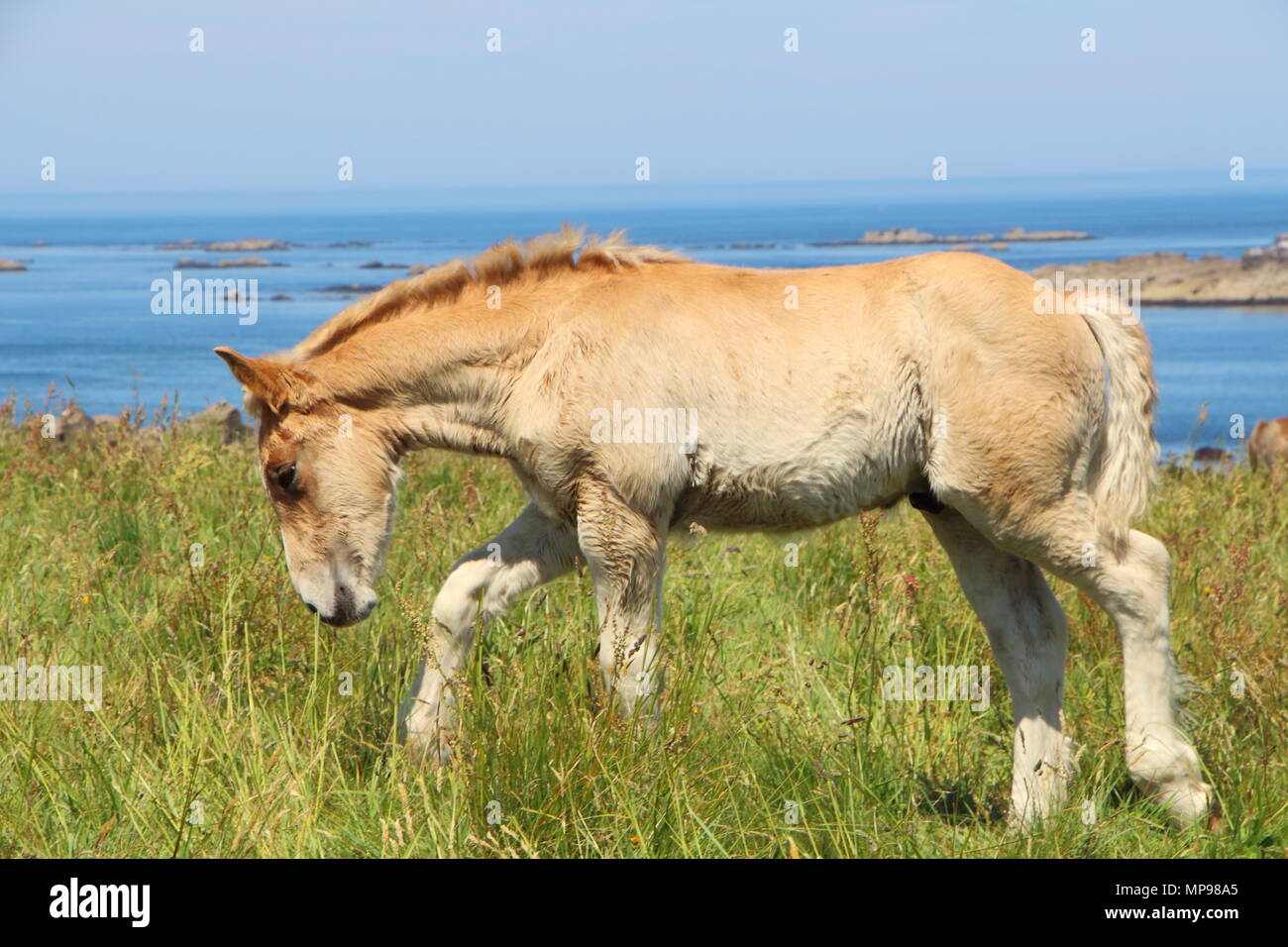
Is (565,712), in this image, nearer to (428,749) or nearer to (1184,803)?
(428,749)

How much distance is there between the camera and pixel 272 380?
4.46 meters

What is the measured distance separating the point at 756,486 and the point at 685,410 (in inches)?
14.3

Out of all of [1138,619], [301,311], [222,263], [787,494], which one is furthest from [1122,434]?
[222,263]

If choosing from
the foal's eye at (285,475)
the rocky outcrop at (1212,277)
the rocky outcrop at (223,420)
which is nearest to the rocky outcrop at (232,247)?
the rocky outcrop at (1212,277)

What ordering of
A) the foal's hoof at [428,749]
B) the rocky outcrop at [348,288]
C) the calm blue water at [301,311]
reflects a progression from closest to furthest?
the foal's hoof at [428,749] < the calm blue water at [301,311] < the rocky outcrop at [348,288]

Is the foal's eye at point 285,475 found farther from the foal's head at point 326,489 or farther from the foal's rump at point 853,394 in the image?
the foal's rump at point 853,394

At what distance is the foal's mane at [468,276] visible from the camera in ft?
15.5

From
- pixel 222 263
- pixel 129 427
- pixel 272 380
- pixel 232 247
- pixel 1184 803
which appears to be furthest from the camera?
pixel 232 247

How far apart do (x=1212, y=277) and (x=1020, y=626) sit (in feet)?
116

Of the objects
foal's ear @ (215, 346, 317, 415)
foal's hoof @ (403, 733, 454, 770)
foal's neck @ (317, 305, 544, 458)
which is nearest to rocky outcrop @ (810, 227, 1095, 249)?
foal's neck @ (317, 305, 544, 458)

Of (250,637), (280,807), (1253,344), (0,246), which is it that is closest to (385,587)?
(250,637)

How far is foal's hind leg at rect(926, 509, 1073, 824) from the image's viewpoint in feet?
15.4

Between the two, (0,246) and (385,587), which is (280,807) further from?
(0,246)

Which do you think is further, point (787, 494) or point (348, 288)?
point (348, 288)
